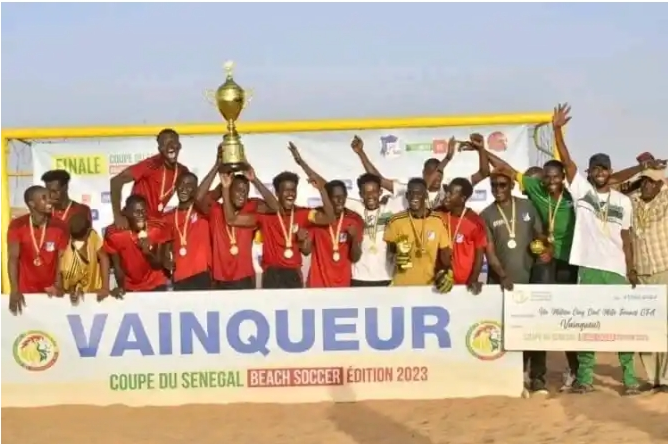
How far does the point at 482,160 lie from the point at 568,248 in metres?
1.30

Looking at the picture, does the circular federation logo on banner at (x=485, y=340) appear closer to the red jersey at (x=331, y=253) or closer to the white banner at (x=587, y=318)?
the white banner at (x=587, y=318)

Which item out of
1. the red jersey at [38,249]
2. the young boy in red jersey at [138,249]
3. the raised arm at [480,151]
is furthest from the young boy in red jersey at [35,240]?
the raised arm at [480,151]

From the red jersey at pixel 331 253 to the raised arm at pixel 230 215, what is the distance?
0.54m

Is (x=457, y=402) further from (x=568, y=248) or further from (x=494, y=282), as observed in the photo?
(x=568, y=248)

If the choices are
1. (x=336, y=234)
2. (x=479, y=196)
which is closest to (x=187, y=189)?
(x=336, y=234)

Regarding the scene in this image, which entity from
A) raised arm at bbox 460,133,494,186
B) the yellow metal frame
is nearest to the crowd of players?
raised arm at bbox 460,133,494,186

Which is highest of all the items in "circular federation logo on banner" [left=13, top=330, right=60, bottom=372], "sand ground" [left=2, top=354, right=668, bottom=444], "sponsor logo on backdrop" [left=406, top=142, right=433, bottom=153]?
"sponsor logo on backdrop" [left=406, top=142, right=433, bottom=153]

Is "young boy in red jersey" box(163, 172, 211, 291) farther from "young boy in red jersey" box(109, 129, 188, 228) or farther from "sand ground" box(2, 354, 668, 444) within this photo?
"sand ground" box(2, 354, 668, 444)

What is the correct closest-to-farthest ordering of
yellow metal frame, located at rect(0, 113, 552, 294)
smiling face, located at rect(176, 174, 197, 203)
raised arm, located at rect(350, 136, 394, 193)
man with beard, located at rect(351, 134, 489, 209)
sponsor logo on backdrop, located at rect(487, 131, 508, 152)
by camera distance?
smiling face, located at rect(176, 174, 197, 203) → man with beard, located at rect(351, 134, 489, 209) → raised arm, located at rect(350, 136, 394, 193) → yellow metal frame, located at rect(0, 113, 552, 294) → sponsor logo on backdrop, located at rect(487, 131, 508, 152)

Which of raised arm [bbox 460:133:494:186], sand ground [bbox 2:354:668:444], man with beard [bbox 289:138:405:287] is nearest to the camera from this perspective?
sand ground [bbox 2:354:668:444]

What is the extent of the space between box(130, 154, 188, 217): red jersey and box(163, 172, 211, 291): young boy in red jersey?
1.42 ft

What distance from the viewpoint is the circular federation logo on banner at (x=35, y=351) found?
27.1 ft

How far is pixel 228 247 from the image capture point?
838 cm

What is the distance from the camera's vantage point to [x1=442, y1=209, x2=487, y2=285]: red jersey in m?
8.36
